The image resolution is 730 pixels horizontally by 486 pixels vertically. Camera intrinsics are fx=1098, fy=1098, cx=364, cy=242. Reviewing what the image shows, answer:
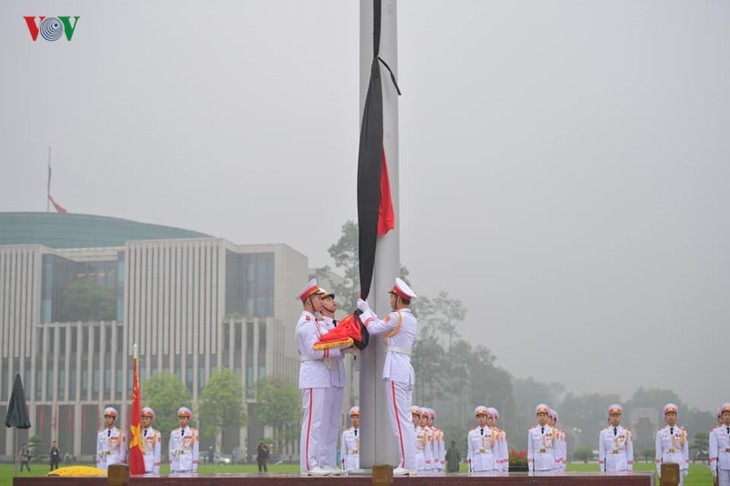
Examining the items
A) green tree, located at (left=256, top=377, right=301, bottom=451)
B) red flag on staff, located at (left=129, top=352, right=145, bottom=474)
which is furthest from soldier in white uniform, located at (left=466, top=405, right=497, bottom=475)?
green tree, located at (left=256, top=377, right=301, bottom=451)

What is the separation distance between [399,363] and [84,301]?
43143 millimetres

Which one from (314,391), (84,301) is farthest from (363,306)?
(84,301)

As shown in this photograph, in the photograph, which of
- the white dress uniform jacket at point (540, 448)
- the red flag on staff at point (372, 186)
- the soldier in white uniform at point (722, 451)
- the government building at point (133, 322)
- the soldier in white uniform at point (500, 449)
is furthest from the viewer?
the government building at point (133, 322)

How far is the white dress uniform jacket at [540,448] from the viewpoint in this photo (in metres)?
13.4

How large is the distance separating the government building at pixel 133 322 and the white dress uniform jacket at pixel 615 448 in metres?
34.4

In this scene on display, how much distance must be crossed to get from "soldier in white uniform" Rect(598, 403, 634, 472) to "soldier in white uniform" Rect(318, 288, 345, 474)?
453 centimetres

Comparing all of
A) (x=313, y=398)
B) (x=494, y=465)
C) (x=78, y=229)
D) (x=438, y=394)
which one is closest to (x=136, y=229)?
(x=78, y=229)

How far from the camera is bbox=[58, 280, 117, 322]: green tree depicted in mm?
49838

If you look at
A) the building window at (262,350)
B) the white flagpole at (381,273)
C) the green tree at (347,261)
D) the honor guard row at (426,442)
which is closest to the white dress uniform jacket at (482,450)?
the honor guard row at (426,442)

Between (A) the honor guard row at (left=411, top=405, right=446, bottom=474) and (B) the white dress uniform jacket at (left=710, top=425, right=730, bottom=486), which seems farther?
(A) the honor guard row at (left=411, top=405, right=446, bottom=474)

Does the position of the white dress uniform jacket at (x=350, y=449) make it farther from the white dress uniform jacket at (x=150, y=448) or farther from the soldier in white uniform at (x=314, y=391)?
the soldier in white uniform at (x=314, y=391)

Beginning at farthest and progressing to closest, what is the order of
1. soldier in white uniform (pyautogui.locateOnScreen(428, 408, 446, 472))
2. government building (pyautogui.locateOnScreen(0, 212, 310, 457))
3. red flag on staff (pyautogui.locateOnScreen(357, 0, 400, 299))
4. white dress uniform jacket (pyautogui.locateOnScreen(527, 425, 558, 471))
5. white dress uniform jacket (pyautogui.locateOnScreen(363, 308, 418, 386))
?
government building (pyautogui.locateOnScreen(0, 212, 310, 457)) → soldier in white uniform (pyautogui.locateOnScreen(428, 408, 446, 472)) → white dress uniform jacket (pyautogui.locateOnScreen(527, 425, 558, 471)) → red flag on staff (pyautogui.locateOnScreen(357, 0, 400, 299)) → white dress uniform jacket (pyautogui.locateOnScreen(363, 308, 418, 386))

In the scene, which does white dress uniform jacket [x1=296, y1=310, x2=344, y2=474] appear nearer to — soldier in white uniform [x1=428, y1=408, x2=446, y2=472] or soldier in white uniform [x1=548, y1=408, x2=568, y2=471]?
soldier in white uniform [x1=548, y1=408, x2=568, y2=471]

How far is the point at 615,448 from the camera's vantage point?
490 inches
